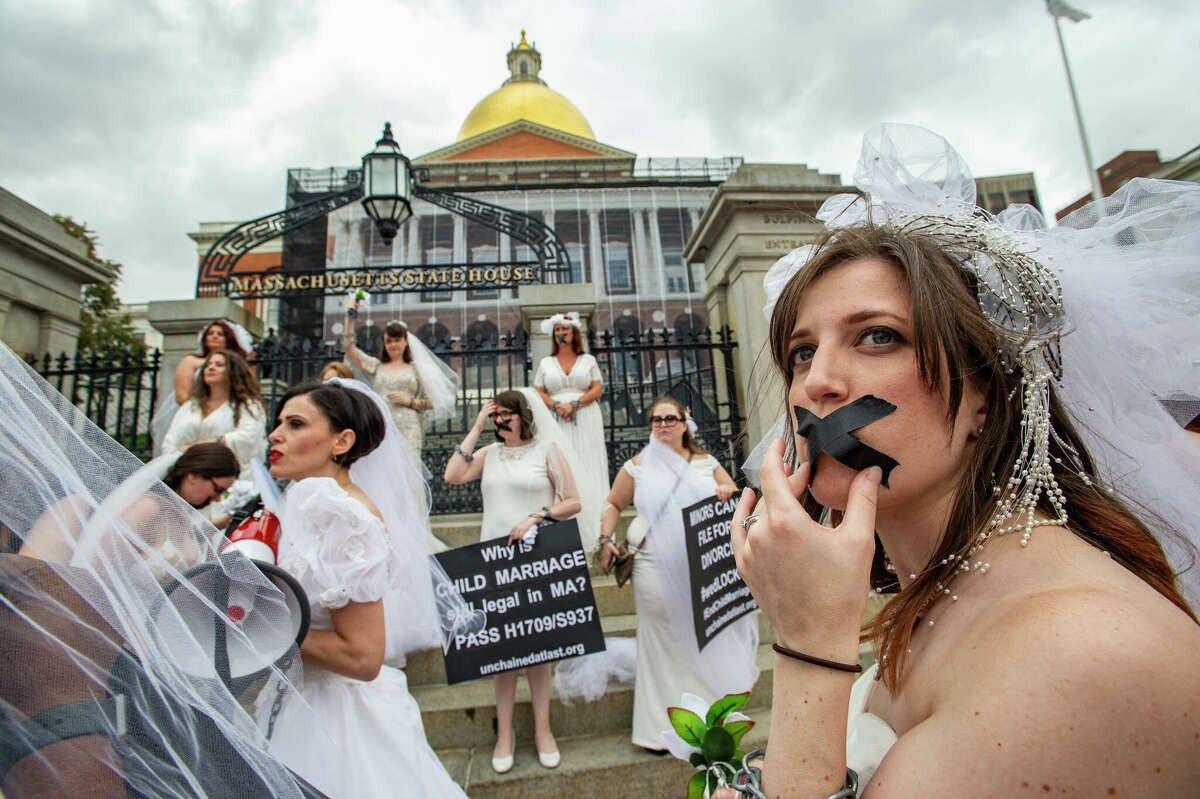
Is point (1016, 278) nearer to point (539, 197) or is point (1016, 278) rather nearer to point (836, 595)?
point (836, 595)

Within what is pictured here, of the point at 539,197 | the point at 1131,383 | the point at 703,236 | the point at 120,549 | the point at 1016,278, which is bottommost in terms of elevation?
the point at 120,549

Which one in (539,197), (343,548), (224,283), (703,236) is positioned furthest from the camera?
(539,197)

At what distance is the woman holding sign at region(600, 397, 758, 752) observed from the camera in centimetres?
368

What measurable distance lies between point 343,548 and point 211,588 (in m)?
0.69

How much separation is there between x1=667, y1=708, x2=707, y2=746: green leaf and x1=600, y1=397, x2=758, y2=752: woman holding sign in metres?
2.44

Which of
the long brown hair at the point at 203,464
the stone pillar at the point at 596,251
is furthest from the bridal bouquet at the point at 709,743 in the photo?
the stone pillar at the point at 596,251

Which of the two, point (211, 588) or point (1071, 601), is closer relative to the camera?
point (1071, 601)

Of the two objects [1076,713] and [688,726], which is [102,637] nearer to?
[688,726]

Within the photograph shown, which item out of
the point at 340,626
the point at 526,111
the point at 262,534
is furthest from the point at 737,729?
the point at 526,111

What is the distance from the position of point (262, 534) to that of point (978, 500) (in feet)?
7.79

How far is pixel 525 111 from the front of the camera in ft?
142

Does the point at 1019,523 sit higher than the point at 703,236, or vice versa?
the point at 703,236

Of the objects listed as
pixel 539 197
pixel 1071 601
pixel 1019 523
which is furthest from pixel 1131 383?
pixel 539 197

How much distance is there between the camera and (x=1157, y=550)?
3.19ft
